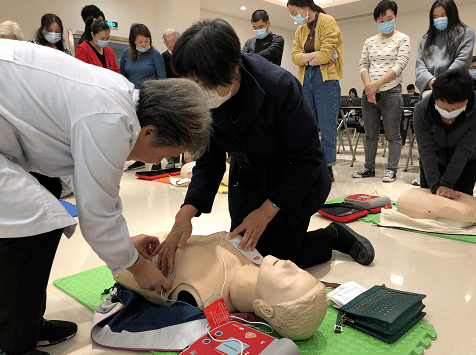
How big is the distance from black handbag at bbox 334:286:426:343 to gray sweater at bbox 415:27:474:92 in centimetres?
264

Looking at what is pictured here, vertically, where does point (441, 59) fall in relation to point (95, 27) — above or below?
below

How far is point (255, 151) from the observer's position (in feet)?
5.08

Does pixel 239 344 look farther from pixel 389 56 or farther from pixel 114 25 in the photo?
pixel 114 25

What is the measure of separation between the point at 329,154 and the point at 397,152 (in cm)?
83

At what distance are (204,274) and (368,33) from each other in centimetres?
1105

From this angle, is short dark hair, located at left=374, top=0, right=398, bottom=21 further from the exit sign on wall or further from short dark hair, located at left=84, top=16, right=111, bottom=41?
the exit sign on wall

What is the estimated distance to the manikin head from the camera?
114 centimetres

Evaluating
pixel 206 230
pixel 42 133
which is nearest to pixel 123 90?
pixel 42 133

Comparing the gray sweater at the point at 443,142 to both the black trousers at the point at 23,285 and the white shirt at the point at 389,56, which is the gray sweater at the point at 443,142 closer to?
the white shirt at the point at 389,56

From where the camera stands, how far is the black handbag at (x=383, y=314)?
124 centimetres

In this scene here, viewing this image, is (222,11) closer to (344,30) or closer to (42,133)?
(344,30)

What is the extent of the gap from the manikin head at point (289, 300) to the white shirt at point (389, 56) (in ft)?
10.2

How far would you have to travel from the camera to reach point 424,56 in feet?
11.5

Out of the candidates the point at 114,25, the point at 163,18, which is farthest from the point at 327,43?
the point at 114,25
